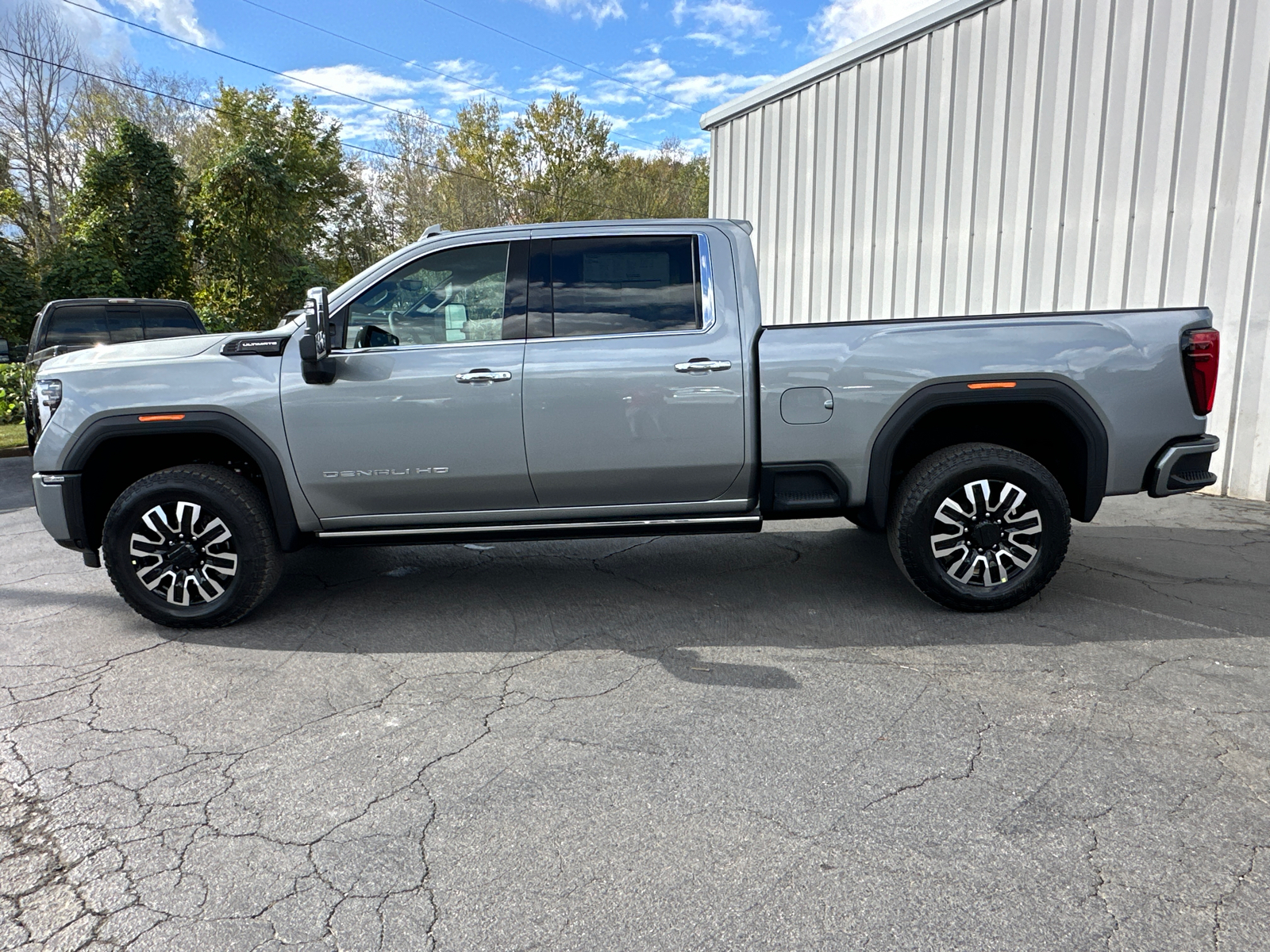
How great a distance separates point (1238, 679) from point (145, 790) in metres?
4.40

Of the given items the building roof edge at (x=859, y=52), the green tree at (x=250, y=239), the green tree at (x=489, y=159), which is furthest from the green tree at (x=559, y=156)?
the building roof edge at (x=859, y=52)

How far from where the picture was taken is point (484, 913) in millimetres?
2363

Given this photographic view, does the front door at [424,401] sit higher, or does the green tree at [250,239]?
the green tree at [250,239]

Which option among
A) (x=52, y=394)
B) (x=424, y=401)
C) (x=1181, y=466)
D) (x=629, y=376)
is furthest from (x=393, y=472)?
(x=1181, y=466)

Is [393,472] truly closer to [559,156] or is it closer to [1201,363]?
[1201,363]

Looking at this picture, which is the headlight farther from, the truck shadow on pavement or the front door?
the truck shadow on pavement

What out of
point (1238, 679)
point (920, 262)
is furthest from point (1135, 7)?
point (1238, 679)

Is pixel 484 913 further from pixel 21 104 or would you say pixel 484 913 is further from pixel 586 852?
pixel 21 104

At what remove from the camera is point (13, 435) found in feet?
41.2

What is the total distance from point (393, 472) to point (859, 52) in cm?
882

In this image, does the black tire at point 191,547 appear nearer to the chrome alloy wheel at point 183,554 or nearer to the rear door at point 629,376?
the chrome alloy wheel at point 183,554

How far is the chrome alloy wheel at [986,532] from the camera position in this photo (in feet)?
14.6

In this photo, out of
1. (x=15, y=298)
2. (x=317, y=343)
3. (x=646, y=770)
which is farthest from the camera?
(x=15, y=298)

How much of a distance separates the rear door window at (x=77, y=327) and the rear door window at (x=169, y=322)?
0.49 meters
